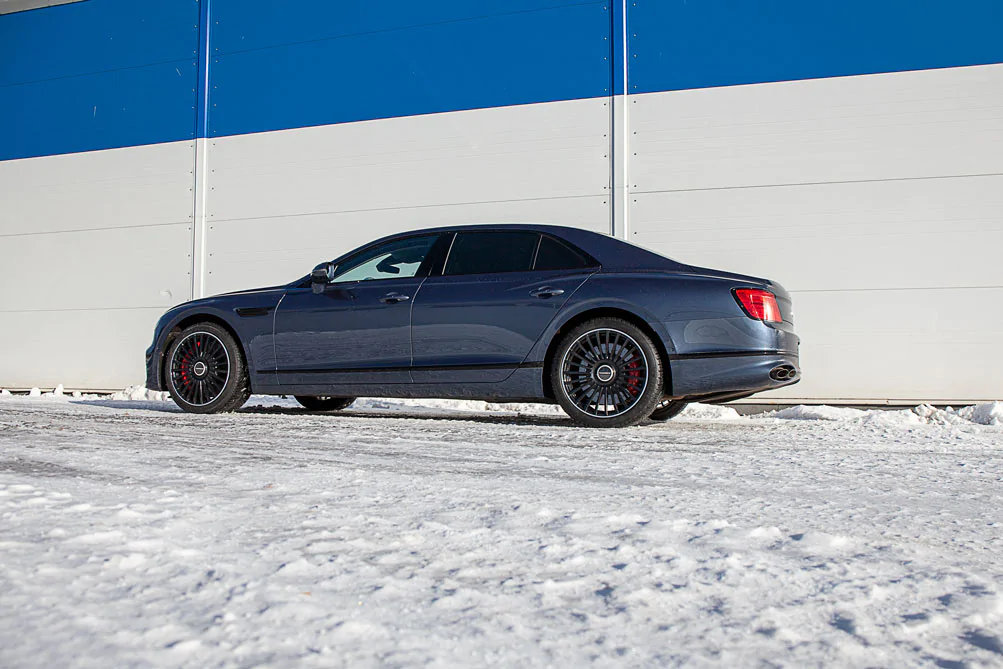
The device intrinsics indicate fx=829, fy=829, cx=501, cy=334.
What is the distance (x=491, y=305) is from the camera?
5.62m

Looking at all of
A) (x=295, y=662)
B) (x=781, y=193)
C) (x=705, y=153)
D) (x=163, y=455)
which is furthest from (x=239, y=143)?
(x=295, y=662)

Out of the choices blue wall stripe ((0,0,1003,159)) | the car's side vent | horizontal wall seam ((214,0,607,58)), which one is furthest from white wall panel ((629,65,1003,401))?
the car's side vent

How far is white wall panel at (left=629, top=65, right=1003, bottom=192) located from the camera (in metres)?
7.61

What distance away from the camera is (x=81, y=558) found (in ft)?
6.40

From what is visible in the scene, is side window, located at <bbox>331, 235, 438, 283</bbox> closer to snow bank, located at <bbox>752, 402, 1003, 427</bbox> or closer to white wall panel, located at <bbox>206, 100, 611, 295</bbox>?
white wall panel, located at <bbox>206, 100, 611, 295</bbox>

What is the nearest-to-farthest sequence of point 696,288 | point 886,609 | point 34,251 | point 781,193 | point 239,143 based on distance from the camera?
point 886,609
point 696,288
point 781,193
point 239,143
point 34,251

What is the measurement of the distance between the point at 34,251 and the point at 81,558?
10.5 metres

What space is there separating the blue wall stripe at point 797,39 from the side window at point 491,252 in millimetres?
3414

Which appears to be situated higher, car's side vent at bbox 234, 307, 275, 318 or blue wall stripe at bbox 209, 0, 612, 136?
blue wall stripe at bbox 209, 0, 612, 136

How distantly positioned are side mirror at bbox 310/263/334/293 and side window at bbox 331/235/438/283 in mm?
47

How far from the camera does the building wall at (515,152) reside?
7.63 m

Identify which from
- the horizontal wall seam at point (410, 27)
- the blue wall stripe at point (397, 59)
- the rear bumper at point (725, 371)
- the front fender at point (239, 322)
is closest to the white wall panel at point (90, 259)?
the blue wall stripe at point (397, 59)

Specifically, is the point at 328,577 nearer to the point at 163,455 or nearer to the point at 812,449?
the point at 163,455

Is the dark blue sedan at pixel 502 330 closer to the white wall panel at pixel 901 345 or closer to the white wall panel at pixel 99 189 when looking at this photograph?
the white wall panel at pixel 901 345
